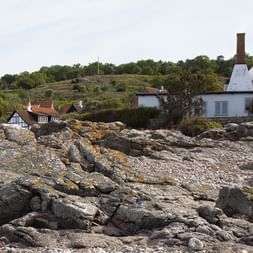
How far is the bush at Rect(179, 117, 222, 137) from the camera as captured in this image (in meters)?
32.2

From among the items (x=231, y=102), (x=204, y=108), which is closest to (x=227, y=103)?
(x=231, y=102)

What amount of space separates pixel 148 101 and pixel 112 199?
25831 mm

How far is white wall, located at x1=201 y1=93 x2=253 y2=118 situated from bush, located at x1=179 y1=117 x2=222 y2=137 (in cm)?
739

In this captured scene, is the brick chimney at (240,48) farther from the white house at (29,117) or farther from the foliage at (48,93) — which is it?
the foliage at (48,93)

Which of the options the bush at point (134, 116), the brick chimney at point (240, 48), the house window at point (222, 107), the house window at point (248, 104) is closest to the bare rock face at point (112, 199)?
the bush at point (134, 116)

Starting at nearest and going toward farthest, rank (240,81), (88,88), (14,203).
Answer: (14,203)
(240,81)
(88,88)

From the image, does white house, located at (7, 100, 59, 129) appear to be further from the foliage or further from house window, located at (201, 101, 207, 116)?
the foliage

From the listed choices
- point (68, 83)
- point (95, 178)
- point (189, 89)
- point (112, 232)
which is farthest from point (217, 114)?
point (68, 83)

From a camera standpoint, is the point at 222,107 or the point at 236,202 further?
the point at 222,107

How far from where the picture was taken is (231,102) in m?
41.5

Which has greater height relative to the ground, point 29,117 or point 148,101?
point 148,101

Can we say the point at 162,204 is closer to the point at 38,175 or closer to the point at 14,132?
the point at 38,175

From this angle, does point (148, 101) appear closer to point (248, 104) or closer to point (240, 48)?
point (248, 104)

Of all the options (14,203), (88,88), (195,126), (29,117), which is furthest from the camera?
(88,88)
